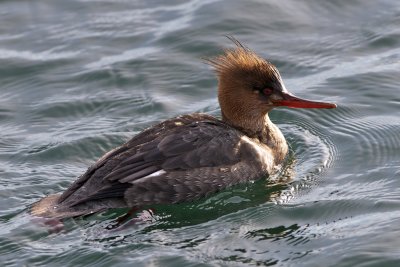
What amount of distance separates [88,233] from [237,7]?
5.64 m

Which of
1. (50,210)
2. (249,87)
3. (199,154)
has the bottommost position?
(50,210)

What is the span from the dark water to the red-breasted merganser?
15 cm

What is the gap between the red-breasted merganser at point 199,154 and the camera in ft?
27.3

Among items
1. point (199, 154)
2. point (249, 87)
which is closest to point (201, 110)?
point (249, 87)

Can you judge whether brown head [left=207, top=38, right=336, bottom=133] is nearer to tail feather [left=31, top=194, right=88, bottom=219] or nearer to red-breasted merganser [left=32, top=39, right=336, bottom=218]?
red-breasted merganser [left=32, top=39, right=336, bottom=218]

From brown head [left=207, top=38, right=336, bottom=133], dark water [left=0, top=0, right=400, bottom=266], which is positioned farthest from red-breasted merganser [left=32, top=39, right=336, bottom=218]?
dark water [left=0, top=0, right=400, bottom=266]

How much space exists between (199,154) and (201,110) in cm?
196

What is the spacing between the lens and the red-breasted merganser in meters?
8.31

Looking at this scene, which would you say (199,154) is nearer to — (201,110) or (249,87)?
(249,87)

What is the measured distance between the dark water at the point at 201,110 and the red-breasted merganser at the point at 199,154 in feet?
0.50

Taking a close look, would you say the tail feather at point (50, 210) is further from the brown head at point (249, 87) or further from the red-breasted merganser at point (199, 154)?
the brown head at point (249, 87)

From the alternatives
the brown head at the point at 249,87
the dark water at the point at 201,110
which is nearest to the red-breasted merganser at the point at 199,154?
the brown head at the point at 249,87

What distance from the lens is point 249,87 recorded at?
30.3ft

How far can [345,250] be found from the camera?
752 cm
